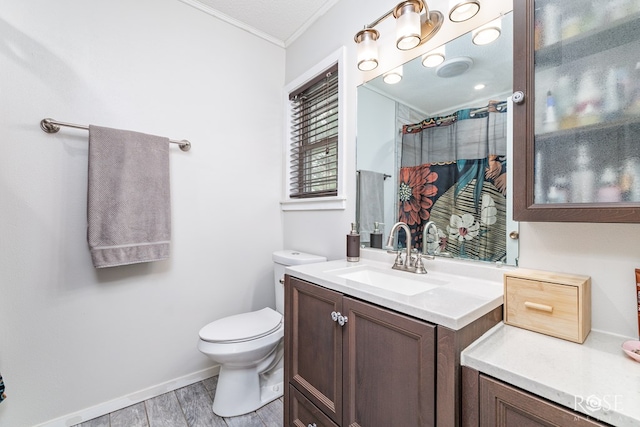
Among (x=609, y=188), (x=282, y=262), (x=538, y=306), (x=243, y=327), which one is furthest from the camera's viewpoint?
(x=282, y=262)

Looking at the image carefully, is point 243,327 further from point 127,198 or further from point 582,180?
point 582,180

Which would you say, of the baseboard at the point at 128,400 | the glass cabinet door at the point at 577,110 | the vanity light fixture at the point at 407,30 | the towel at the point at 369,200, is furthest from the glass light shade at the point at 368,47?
the baseboard at the point at 128,400

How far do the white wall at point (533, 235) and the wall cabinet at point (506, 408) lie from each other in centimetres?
48

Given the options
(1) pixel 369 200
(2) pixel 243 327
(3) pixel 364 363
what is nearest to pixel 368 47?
(1) pixel 369 200

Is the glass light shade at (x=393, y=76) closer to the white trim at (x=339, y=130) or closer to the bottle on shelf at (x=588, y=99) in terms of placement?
the white trim at (x=339, y=130)

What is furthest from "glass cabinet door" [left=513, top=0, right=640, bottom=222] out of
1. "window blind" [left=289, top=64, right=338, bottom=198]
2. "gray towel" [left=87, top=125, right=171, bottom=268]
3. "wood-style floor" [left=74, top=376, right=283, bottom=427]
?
"gray towel" [left=87, top=125, right=171, bottom=268]

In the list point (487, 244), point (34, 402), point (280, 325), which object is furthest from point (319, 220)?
point (34, 402)

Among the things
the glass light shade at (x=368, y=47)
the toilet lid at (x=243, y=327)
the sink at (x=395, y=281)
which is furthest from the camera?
the toilet lid at (x=243, y=327)

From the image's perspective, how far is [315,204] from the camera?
1.90m

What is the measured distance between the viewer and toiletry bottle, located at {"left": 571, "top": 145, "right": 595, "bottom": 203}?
0.74 metres

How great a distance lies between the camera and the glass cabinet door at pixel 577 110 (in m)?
0.69

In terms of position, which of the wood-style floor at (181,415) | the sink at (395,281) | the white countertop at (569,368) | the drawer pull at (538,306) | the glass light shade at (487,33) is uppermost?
the glass light shade at (487,33)

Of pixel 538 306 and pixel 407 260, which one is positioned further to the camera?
pixel 407 260

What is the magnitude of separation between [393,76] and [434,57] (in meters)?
0.23
